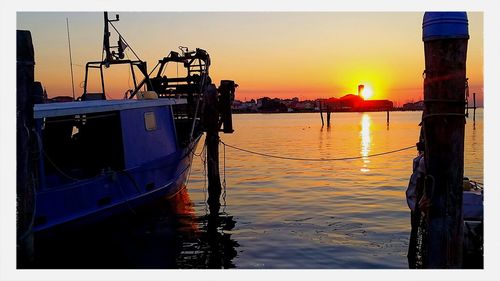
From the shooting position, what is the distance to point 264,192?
1983cm

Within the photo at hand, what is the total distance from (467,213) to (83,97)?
13.0 meters

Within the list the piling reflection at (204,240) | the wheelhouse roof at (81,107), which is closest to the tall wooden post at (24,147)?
the wheelhouse roof at (81,107)

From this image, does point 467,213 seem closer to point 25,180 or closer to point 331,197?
point 25,180

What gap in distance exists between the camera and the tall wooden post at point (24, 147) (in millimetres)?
6406

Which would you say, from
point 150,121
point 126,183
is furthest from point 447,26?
point 150,121

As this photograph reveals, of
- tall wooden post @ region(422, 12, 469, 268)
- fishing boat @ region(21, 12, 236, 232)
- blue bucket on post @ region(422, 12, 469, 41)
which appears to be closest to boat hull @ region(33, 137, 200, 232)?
fishing boat @ region(21, 12, 236, 232)

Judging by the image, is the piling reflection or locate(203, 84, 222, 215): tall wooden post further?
locate(203, 84, 222, 215): tall wooden post

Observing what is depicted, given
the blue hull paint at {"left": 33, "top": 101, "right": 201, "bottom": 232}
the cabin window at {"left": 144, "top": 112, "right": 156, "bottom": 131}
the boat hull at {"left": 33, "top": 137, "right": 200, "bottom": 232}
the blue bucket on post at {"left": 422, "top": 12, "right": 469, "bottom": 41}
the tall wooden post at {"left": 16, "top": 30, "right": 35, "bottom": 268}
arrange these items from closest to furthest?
the blue bucket on post at {"left": 422, "top": 12, "right": 469, "bottom": 41}
the tall wooden post at {"left": 16, "top": 30, "right": 35, "bottom": 268}
the boat hull at {"left": 33, "top": 137, "right": 200, "bottom": 232}
the blue hull paint at {"left": 33, "top": 101, "right": 201, "bottom": 232}
the cabin window at {"left": 144, "top": 112, "right": 156, "bottom": 131}

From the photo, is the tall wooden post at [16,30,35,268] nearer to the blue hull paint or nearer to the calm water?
the calm water

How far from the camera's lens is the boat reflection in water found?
435 inches

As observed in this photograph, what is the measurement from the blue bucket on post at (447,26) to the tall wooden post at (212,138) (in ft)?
37.7

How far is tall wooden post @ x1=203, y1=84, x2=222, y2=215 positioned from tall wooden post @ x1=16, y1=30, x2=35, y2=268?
1044cm

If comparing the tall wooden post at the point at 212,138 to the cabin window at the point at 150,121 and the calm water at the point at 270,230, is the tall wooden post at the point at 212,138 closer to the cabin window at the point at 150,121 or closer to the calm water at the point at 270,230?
the calm water at the point at 270,230

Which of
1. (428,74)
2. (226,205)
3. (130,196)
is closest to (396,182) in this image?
(226,205)
